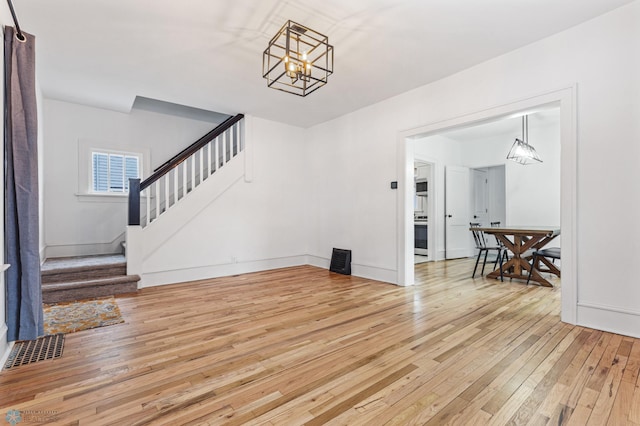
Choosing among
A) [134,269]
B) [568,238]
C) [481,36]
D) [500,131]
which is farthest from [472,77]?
[134,269]

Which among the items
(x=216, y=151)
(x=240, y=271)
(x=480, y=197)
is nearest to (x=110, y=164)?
(x=216, y=151)

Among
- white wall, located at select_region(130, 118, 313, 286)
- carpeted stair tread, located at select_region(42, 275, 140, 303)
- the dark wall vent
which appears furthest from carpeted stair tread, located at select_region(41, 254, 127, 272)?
the dark wall vent

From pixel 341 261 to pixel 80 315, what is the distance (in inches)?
143

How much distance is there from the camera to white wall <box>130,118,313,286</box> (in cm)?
470

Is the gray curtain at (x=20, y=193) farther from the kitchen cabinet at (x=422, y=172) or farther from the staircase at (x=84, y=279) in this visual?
the kitchen cabinet at (x=422, y=172)

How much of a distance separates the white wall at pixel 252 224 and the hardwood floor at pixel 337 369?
4.26ft

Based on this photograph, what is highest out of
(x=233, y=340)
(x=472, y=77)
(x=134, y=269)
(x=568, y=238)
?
(x=472, y=77)

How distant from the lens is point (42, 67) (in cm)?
369

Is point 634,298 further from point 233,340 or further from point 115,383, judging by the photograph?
point 115,383

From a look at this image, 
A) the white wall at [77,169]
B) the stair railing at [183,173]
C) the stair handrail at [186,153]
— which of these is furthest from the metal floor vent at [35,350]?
the white wall at [77,169]

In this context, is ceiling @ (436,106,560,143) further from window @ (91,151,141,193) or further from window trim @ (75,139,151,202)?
window trim @ (75,139,151,202)

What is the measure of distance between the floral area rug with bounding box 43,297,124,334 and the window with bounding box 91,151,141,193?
235 centimetres

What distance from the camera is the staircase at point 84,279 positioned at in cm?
365

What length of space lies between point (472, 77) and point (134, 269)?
201 inches
